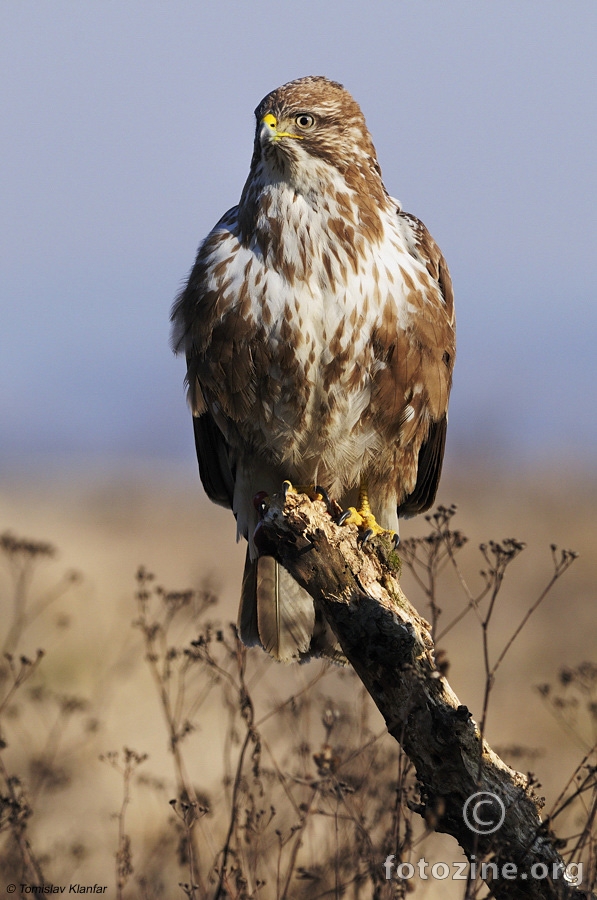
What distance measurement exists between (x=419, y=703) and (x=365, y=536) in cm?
114

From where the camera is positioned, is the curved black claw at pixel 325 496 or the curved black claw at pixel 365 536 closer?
the curved black claw at pixel 365 536

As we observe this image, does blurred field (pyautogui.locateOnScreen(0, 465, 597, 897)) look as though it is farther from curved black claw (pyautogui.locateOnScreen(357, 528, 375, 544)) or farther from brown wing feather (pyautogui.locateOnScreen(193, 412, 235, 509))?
curved black claw (pyautogui.locateOnScreen(357, 528, 375, 544))

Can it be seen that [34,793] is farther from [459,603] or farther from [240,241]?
[459,603]

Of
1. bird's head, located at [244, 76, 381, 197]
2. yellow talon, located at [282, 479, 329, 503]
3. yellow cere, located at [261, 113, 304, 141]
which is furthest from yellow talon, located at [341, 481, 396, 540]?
yellow cere, located at [261, 113, 304, 141]

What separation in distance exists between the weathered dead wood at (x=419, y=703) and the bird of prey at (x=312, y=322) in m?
0.79

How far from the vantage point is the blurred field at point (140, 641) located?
689cm

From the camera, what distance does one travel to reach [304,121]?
4426mm

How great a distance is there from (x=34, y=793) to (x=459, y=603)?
798 cm

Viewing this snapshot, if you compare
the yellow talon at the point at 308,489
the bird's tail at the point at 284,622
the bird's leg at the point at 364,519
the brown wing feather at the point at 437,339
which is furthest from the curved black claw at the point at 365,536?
the brown wing feather at the point at 437,339

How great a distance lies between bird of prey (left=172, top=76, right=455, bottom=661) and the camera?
14.4ft

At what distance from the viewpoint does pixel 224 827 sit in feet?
21.6

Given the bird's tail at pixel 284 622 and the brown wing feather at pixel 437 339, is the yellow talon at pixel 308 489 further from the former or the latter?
the brown wing feather at pixel 437 339

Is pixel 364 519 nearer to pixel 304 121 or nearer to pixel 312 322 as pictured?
pixel 312 322

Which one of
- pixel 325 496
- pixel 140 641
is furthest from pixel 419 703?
pixel 140 641
